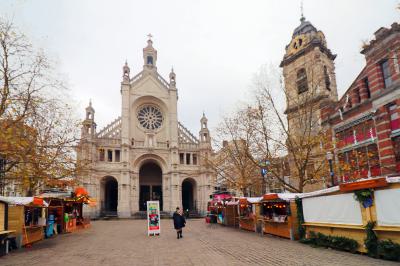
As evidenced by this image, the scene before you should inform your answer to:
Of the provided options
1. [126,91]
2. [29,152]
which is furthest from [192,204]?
[29,152]

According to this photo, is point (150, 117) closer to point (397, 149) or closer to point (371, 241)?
point (397, 149)

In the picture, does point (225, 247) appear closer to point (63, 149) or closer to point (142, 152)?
point (63, 149)

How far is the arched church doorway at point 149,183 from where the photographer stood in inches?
1734

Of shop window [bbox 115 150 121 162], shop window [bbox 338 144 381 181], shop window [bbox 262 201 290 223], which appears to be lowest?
shop window [bbox 262 201 290 223]

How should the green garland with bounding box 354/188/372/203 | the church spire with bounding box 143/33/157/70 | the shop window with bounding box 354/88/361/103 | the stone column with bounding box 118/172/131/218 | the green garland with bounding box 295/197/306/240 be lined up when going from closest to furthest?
the green garland with bounding box 354/188/372/203 → the green garland with bounding box 295/197/306/240 → the shop window with bounding box 354/88/361/103 → the stone column with bounding box 118/172/131/218 → the church spire with bounding box 143/33/157/70

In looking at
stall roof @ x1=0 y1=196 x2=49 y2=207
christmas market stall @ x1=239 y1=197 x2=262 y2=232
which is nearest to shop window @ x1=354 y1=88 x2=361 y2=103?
christmas market stall @ x1=239 y1=197 x2=262 y2=232

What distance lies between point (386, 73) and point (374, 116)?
3007 mm

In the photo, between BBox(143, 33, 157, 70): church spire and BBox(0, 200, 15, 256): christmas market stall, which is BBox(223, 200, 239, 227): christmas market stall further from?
BBox(143, 33, 157, 70): church spire

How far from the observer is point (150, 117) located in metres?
44.8

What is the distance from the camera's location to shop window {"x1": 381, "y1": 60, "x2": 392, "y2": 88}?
66.2 ft

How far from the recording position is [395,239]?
30.4 feet

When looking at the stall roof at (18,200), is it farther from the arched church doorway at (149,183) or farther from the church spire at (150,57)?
the church spire at (150,57)

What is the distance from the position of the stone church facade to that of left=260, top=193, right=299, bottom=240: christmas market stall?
2215cm

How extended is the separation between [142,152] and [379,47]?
100ft
